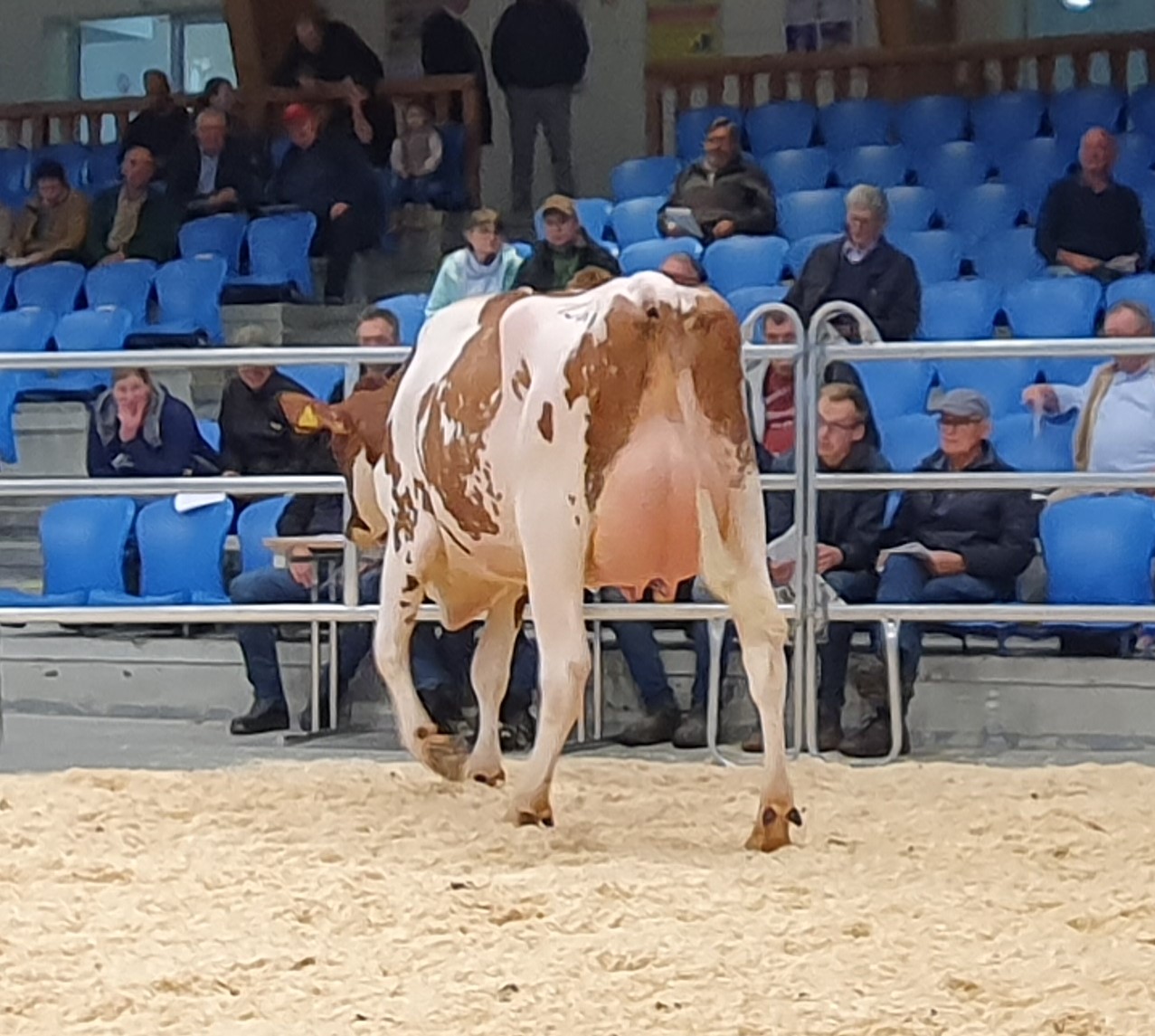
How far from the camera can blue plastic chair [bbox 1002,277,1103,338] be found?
8.66 meters

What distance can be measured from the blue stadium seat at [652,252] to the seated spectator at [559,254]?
1.09 metres

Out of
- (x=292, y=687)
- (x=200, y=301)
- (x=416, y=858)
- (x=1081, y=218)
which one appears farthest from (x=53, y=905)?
(x=200, y=301)

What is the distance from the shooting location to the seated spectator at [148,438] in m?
7.74

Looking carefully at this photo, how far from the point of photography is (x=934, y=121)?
11.4 metres

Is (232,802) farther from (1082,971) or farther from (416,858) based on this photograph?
(1082,971)

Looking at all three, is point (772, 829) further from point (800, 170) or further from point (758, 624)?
point (800, 170)

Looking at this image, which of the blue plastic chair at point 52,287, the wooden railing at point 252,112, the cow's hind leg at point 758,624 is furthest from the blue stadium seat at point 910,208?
the cow's hind leg at point 758,624

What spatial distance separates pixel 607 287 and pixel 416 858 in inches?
54.9

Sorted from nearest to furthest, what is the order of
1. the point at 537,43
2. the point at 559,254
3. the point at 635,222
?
the point at 559,254 < the point at 635,222 < the point at 537,43

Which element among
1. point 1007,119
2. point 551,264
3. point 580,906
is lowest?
point 580,906

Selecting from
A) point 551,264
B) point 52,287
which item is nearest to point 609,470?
point 551,264

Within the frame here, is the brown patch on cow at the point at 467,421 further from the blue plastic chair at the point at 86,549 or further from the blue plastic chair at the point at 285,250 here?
the blue plastic chair at the point at 285,250

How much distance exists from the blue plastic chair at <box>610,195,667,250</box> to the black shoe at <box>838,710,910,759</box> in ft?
15.4

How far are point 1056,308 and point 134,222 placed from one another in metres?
5.98
